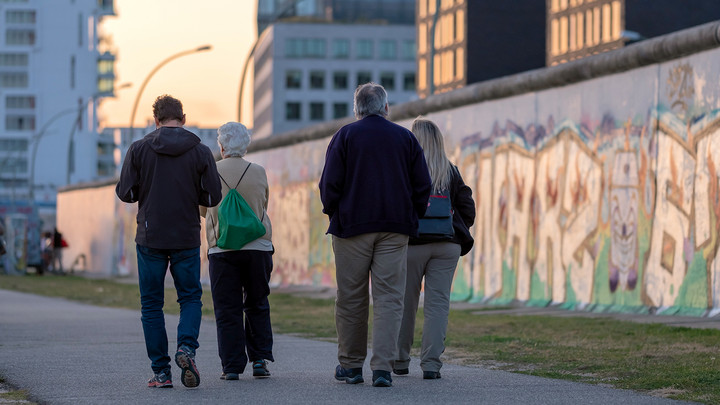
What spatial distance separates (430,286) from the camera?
8.38 meters

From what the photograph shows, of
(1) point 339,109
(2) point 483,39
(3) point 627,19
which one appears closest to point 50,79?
(1) point 339,109

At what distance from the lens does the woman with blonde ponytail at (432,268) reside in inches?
327

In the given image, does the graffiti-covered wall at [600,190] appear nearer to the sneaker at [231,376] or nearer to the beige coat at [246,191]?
the beige coat at [246,191]

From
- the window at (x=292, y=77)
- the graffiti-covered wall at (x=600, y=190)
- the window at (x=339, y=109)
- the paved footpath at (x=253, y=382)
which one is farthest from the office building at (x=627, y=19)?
the paved footpath at (x=253, y=382)

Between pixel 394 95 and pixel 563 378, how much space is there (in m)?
116

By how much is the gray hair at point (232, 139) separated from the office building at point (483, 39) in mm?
74647

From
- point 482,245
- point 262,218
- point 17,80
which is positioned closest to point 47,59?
point 17,80

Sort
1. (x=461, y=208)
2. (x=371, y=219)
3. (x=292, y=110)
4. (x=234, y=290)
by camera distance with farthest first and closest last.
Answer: (x=292, y=110) → (x=461, y=208) → (x=234, y=290) → (x=371, y=219)

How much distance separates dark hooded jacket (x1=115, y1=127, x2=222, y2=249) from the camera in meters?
7.89

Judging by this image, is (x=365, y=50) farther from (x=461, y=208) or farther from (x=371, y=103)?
(x=371, y=103)

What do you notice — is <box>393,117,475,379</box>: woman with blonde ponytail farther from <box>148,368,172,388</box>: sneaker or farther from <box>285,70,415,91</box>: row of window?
<box>285,70,415,91</box>: row of window

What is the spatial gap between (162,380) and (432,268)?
1802 mm

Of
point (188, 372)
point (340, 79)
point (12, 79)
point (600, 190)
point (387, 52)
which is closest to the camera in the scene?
point (188, 372)

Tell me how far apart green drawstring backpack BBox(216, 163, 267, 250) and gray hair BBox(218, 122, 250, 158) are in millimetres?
335
